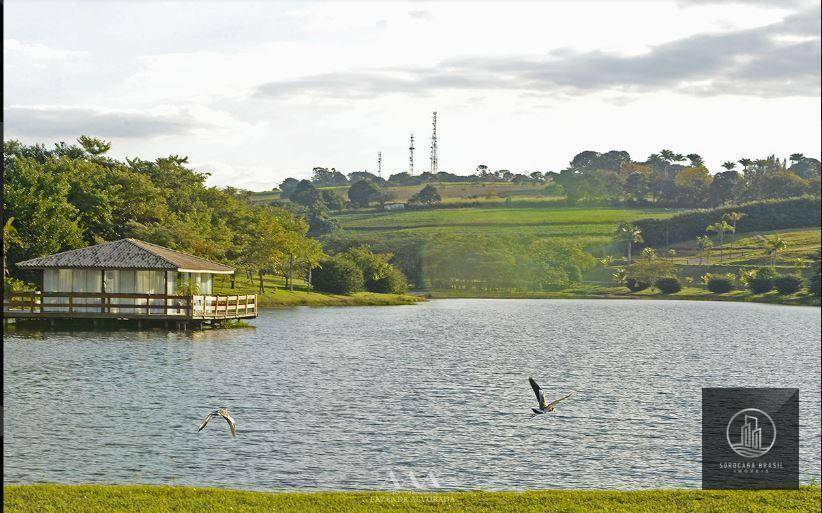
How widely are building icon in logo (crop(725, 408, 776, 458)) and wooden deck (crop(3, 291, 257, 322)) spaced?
125 feet

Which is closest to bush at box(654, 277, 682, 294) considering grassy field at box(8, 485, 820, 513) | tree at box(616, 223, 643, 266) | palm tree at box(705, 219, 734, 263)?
tree at box(616, 223, 643, 266)

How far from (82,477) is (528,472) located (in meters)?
10.8

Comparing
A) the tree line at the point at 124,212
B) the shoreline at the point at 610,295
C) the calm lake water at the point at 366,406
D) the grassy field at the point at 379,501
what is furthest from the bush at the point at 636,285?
the grassy field at the point at 379,501

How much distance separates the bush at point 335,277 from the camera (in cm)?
11912

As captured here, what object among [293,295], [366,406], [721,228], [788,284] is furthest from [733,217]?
[366,406]

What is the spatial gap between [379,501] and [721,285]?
491ft

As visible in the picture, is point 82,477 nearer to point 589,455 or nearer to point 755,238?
point 589,455

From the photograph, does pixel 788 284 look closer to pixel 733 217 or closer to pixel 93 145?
pixel 733 217

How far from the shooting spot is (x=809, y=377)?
172 feet

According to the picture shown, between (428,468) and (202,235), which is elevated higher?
(202,235)

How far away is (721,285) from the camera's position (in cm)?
15700

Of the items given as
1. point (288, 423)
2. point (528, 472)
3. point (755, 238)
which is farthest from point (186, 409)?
point (755, 238)

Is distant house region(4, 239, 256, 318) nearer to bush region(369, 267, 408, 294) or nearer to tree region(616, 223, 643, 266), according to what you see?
bush region(369, 267, 408, 294)

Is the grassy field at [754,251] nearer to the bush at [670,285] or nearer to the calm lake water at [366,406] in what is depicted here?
the bush at [670,285]
